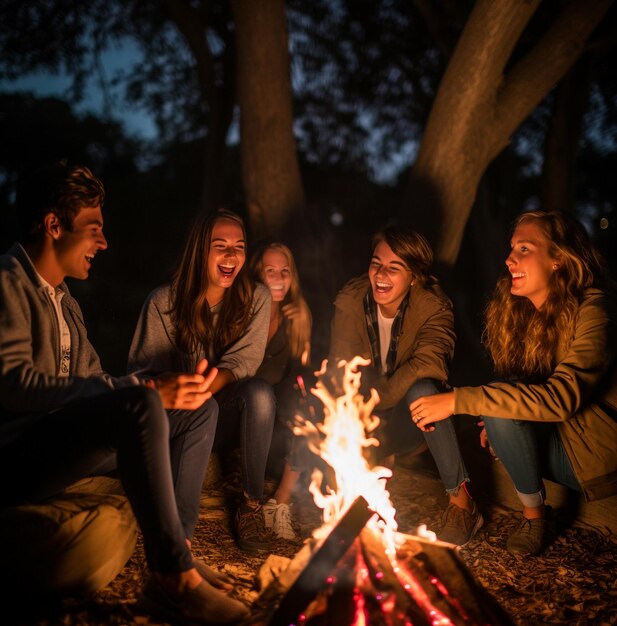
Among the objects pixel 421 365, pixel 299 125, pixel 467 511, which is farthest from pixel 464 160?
pixel 299 125

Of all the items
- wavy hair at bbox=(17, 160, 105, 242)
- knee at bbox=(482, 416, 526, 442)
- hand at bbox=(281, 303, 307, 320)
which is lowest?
knee at bbox=(482, 416, 526, 442)

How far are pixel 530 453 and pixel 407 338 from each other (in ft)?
3.90

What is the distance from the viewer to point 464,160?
5691 mm

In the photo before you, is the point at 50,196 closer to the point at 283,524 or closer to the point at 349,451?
the point at 349,451

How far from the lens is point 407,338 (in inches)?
173

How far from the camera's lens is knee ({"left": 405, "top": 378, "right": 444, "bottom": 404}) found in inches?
152

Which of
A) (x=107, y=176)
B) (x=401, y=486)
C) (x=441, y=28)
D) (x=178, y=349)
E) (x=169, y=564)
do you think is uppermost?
(x=441, y=28)

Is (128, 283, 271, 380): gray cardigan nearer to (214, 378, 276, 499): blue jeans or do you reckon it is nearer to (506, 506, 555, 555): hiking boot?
(214, 378, 276, 499): blue jeans

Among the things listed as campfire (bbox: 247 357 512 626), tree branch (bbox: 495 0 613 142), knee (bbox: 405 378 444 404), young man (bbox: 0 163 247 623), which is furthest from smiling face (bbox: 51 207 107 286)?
tree branch (bbox: 495 0 613 142)

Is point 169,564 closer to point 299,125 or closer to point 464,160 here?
point 464,160

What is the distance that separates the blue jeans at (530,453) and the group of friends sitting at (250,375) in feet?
0.04

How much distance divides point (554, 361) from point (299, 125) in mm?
9316

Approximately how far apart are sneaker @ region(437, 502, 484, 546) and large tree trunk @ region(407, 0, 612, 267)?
2638 millimetres

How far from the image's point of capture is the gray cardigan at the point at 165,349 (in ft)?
12.8
